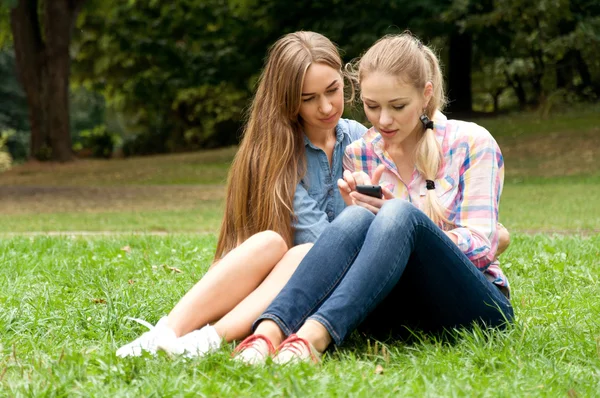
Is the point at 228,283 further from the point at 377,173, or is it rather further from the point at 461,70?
the point at 461,70

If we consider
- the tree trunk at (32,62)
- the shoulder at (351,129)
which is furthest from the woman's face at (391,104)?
the tree trunk at (32,62)

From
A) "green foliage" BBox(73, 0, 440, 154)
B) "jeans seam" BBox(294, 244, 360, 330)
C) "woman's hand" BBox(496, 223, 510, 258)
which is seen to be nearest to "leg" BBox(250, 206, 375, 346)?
"jeans seam" BBox(294, 244, 360, 330)

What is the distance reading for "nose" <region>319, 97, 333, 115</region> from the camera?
139 inches

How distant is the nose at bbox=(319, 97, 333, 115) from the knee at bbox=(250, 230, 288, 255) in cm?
63

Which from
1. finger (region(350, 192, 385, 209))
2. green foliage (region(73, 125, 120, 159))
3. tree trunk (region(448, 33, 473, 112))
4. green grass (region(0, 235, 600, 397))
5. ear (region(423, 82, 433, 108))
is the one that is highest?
ear (region(423, 82, 433, 108))

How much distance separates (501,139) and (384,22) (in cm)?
382

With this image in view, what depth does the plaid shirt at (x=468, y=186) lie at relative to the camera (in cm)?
302

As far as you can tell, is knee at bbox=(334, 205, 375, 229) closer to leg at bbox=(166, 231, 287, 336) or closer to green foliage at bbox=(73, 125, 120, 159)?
leg at bbox=(166, 231, 287, 336)

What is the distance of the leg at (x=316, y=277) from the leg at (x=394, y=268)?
3.2 inches

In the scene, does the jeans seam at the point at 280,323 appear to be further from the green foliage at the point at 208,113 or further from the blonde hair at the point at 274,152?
the green foliage at the point at 208,113

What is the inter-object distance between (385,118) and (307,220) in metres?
0.59

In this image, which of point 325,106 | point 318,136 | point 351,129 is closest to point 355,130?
point 351,129

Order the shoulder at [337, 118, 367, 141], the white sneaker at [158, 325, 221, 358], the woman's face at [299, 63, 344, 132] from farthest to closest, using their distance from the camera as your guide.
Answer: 1. the shoulder at [337, 118, 367, 141]
2. the woman's face at [299, 63, 344, 132]
3. the white sneaker at [158, 325, 221, 358]

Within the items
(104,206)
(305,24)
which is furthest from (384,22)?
(104,206)
